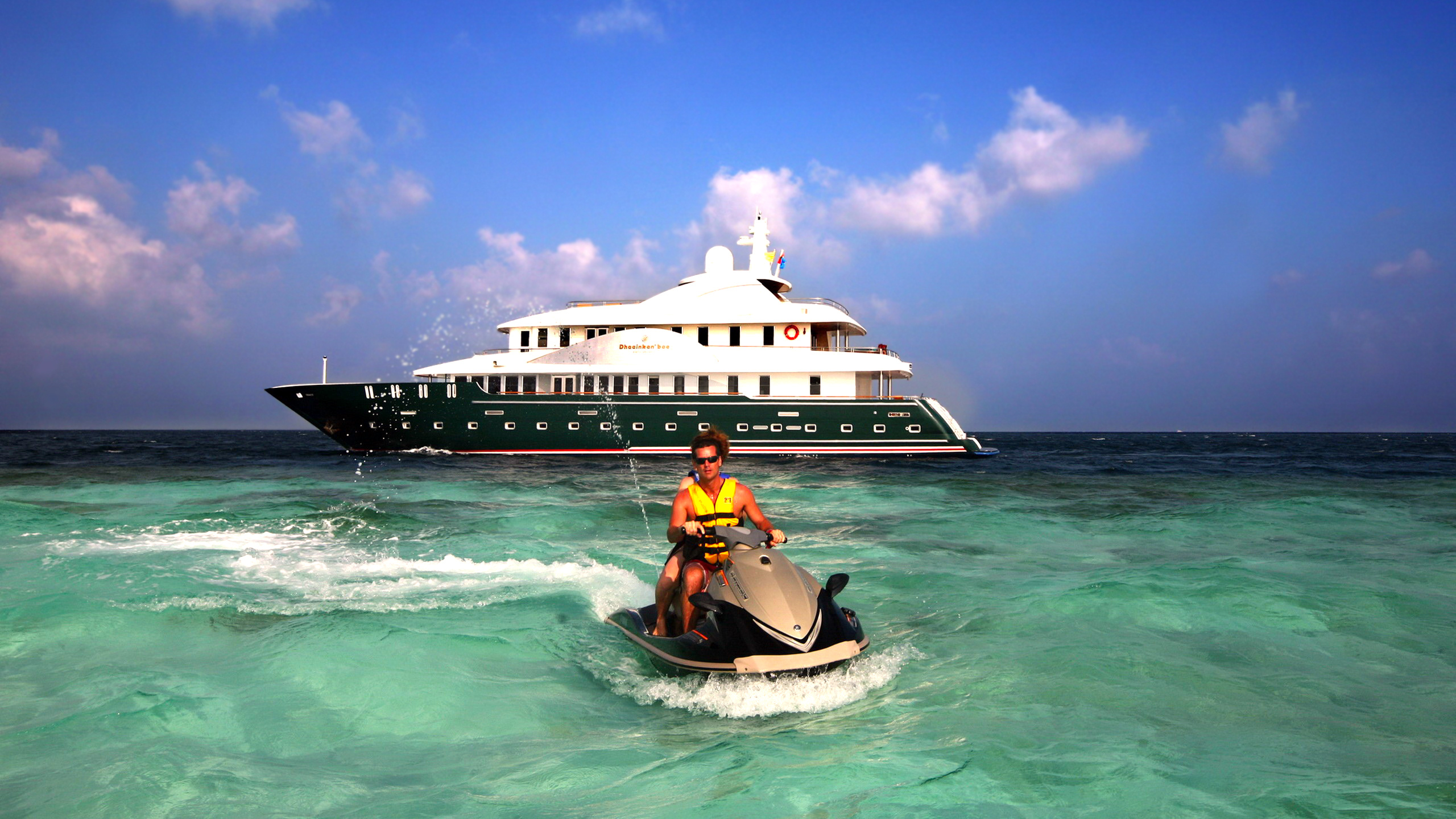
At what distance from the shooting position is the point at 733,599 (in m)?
5.10

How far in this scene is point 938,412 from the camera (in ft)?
102

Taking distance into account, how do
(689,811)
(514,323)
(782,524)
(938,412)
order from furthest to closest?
(514,323) < (938,412) < (782,524) < (689,811)

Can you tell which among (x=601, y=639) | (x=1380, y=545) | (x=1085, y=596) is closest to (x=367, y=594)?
(x=601, y=639)

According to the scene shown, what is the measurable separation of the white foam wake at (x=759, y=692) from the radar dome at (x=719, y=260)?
3180cm

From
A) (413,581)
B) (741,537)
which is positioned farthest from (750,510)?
(413,581)

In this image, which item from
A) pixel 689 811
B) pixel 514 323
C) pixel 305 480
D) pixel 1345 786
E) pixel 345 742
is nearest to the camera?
pixel 689 811

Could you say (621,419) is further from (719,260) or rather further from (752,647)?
(752,647)

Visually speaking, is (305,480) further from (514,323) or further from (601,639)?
(601,639)

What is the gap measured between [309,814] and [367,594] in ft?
15.7

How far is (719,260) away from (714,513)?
3191 cm

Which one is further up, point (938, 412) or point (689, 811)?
point (938, 412)

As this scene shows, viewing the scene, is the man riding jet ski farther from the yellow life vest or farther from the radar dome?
the radar dome

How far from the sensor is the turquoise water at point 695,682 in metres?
4.18

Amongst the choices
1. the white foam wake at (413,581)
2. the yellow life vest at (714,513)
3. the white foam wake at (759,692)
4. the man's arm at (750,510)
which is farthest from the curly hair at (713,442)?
the white foam wake at (413,581)
